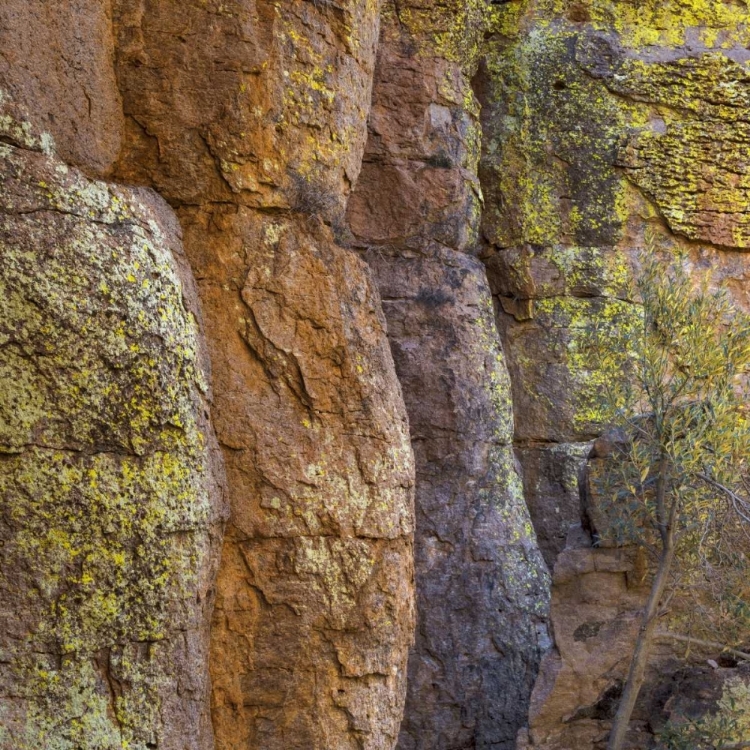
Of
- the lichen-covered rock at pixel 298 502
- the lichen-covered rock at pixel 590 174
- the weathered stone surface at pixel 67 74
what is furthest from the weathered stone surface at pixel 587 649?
the weathered stone surface at pixel 67 74

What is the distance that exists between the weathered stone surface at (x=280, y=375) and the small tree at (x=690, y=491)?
9.44 feet

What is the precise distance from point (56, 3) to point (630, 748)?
636cm

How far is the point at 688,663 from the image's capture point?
8312 millimetres

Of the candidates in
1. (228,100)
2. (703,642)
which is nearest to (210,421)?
(228,100)

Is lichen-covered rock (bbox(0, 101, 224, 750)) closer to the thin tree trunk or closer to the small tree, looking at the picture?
the thin tree trunk

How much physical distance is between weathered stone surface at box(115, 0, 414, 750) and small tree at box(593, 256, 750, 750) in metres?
2.88

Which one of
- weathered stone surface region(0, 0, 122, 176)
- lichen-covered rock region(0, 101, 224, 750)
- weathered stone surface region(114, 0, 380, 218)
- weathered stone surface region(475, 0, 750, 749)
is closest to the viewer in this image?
lichen-covered rock region(0, 101, 224, 750)

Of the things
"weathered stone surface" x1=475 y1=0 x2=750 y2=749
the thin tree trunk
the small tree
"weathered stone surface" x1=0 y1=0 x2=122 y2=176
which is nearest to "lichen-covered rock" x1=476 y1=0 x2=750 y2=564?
"weathered stone surface" x1=475 y1=0 x2=750 y2=749

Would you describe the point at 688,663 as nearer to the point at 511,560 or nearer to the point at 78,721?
the point at 511,560

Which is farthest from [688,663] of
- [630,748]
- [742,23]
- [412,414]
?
[742,23]

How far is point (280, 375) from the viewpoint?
5766 mm

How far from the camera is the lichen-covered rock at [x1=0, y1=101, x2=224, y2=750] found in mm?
4410

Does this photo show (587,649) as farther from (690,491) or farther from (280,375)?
(280,375)

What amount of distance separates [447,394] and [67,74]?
5523 mm
